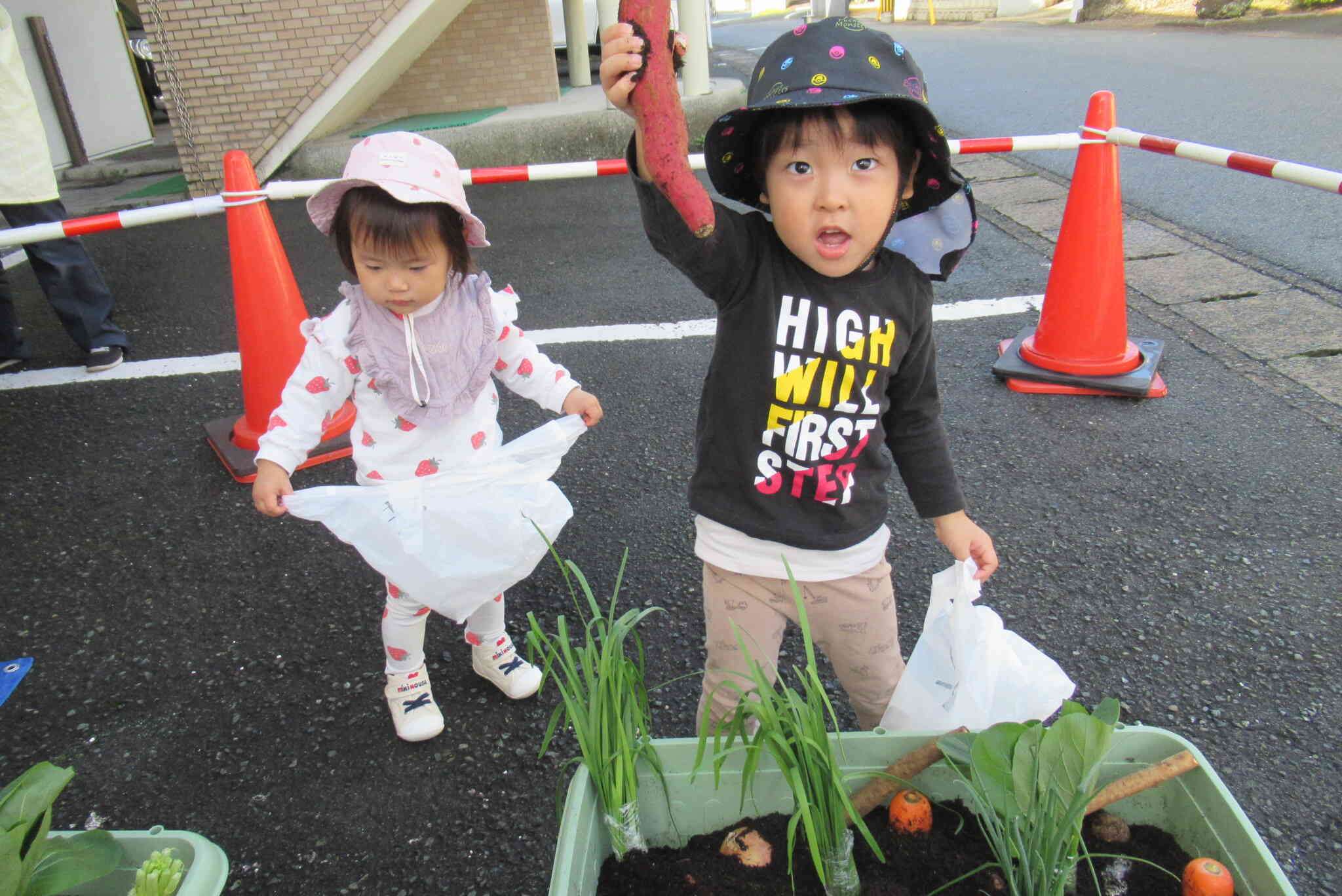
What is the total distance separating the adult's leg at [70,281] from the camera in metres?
3.97

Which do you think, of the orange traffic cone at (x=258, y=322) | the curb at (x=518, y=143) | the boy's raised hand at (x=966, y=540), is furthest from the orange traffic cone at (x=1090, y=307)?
the curb at (x=518, y=143)

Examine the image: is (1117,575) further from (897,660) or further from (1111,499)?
(897,660)

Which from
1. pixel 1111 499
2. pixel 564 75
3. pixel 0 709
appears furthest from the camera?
pixel 564 75

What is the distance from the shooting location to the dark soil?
3.74 feet

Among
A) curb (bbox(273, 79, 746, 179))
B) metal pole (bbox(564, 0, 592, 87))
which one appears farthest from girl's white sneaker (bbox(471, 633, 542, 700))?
metal pole (bbox(564, 0, 592, 87))

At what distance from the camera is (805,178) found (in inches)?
53.1

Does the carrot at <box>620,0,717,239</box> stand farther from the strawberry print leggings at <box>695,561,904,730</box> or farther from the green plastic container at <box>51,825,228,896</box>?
the green plastic container at <box>51,825,228,896</box>

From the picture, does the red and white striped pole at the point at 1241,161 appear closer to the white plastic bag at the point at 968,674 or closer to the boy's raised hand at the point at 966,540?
the boy's raised hand at the point at 966,540

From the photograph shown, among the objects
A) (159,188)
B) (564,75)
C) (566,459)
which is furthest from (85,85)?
(566,459)

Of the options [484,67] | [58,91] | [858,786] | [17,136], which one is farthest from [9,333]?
[484,67]

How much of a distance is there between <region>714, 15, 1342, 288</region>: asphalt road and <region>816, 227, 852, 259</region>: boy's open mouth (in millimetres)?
4132

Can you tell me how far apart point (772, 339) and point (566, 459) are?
6.09 ft

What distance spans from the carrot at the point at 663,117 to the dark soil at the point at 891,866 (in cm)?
79

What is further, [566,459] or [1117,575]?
[566,459]
